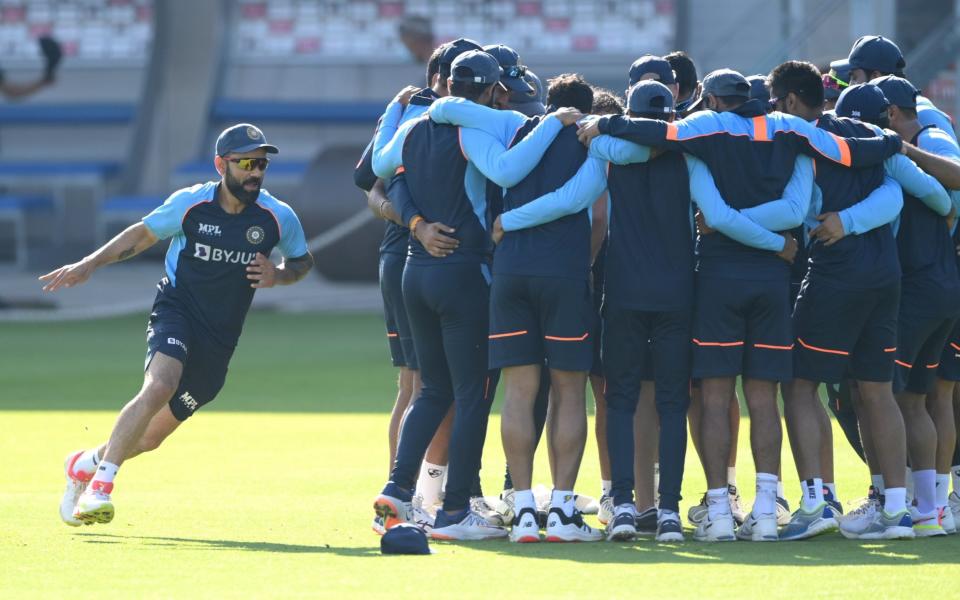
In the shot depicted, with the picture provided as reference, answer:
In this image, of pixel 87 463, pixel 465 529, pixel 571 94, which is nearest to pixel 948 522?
pixel 465 529

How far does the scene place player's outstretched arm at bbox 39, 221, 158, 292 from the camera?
8.22 m

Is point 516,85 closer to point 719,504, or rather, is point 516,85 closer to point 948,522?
point 719,504

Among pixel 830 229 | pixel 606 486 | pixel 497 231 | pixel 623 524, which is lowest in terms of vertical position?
pixel 606 486

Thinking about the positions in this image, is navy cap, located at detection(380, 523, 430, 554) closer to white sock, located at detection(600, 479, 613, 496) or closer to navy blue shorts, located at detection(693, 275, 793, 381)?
white sock, located at detection(600, 479, 613, 496)

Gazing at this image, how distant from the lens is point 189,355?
8461 millimetres

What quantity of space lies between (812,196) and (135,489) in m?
4.09

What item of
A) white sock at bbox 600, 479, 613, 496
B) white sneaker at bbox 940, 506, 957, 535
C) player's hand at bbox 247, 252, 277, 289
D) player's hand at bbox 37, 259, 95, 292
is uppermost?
player's hand at bbox 247, 252, 277, 289

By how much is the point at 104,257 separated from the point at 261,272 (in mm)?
792

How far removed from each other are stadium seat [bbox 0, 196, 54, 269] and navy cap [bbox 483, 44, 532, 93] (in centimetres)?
1998

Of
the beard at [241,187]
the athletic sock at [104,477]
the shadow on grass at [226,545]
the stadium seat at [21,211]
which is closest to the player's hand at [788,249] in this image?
Answer: the shadow on grass at [226,545]

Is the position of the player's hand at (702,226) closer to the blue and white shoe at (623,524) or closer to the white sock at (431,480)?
the blue and white shoe at (623,524)

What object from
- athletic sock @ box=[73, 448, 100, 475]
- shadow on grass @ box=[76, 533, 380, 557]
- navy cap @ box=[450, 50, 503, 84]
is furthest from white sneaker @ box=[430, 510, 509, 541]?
navy cap @ box=[450, 50, 503, 84]

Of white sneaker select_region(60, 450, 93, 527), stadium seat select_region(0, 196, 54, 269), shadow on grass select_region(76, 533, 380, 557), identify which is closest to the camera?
shadow on grass select_region(76, 533, 380, 557)

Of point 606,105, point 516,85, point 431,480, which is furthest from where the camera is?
point 516,85
